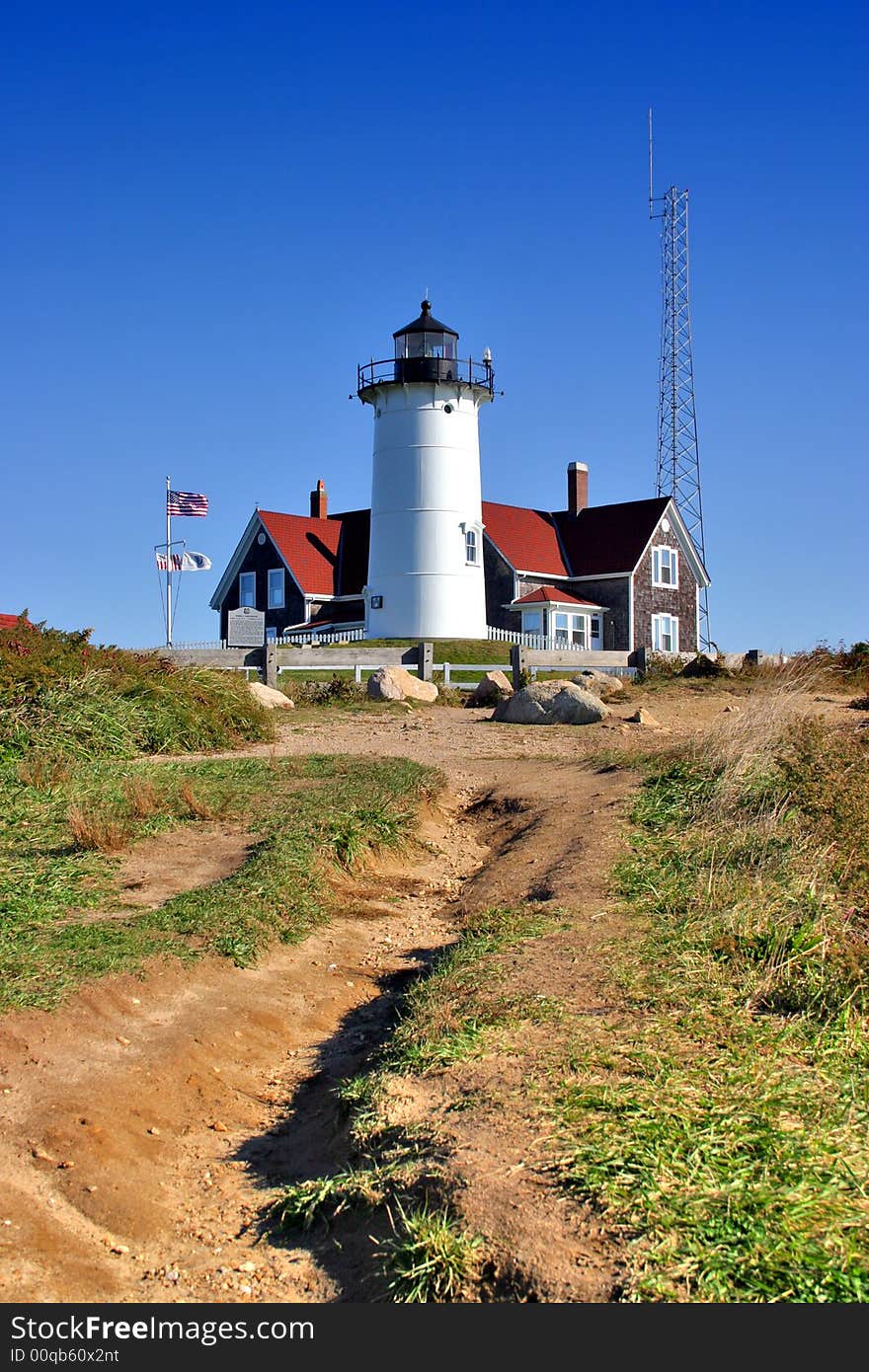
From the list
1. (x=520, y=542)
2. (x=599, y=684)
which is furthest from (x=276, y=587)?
(x=599, y=684)

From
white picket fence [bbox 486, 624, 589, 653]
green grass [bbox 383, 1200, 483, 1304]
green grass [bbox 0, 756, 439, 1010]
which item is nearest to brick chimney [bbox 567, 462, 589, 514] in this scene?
white picket fence [bbox 486, 624, 589, 653]

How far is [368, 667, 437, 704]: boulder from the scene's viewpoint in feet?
78.0

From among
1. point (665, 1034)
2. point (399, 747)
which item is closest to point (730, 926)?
point (665, 1034)

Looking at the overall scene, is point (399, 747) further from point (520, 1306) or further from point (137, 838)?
point (520, 1306)

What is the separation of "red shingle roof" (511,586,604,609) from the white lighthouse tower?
240cm

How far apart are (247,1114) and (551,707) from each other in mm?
14720

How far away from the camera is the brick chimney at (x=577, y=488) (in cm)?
4997

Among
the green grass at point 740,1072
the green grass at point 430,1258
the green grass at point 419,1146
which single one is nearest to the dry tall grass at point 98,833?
the green grass at point 419,1146

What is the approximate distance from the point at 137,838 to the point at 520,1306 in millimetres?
7310

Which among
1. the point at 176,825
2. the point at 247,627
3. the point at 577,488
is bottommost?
the point at 176,825

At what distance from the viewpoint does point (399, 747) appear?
1786 centimetres

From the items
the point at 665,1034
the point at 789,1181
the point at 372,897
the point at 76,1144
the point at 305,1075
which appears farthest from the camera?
the point at 372,897

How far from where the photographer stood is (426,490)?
42.2m

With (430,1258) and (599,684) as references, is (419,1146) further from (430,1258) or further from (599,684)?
(599,684)
